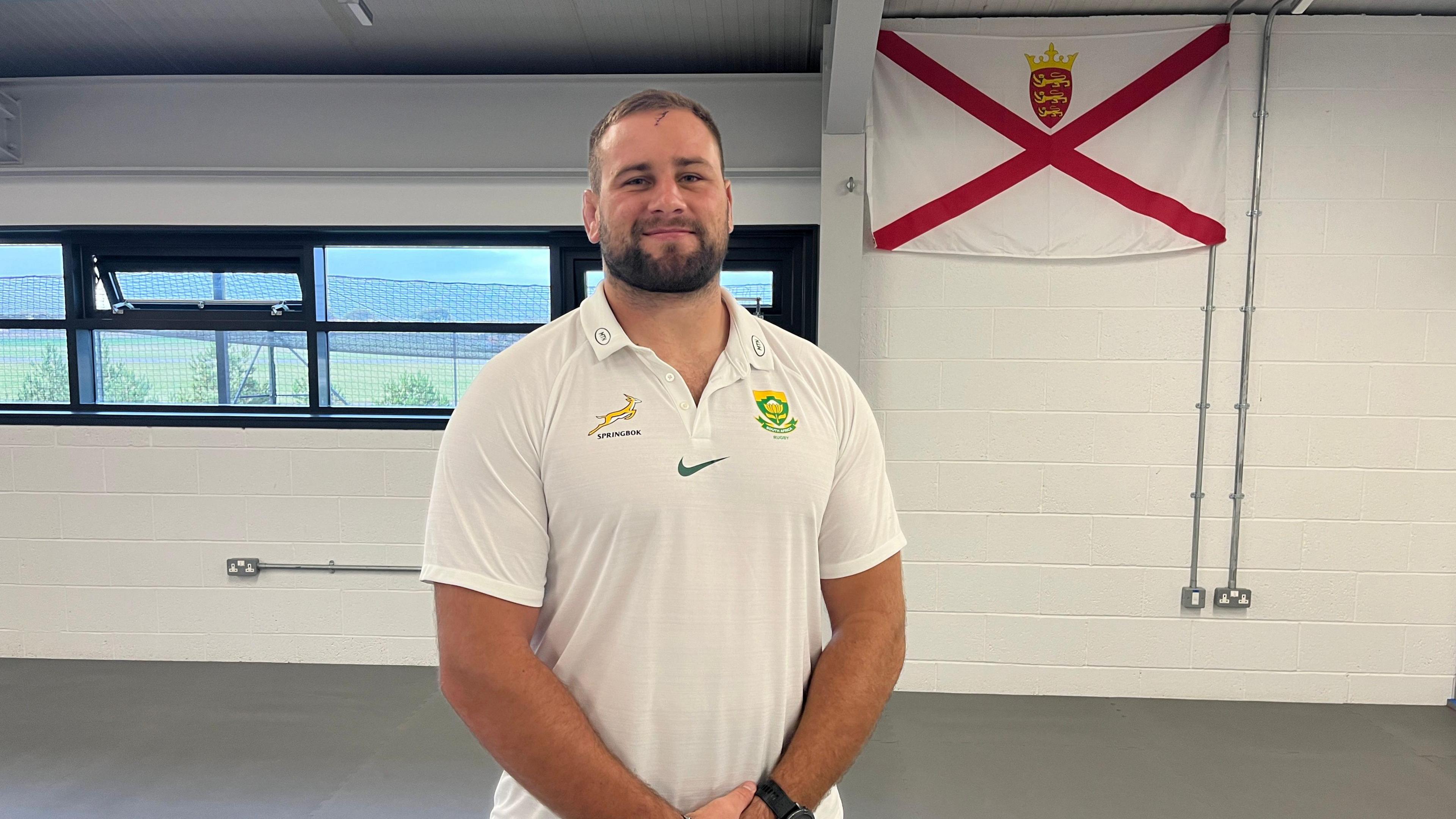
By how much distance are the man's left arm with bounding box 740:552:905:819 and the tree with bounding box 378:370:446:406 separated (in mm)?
2875

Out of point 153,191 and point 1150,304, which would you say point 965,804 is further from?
point 153,191

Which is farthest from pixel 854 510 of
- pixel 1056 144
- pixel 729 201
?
pixel 1056 144

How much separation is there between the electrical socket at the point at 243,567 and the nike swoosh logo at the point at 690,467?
10.9 ft

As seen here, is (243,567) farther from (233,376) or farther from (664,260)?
(664,260)

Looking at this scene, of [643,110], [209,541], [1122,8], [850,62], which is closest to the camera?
[643,110]

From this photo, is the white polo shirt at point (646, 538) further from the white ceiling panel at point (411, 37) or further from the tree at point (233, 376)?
the tree at point (233, 376)

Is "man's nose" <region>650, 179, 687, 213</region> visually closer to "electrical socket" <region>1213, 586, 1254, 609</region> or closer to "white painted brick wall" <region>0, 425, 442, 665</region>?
"white painted brick wall" <region>0, 425, 442, 665</region>

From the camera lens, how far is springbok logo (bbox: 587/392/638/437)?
940 millimetres

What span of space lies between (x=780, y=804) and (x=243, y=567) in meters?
3.38

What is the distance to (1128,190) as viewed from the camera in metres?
2.97

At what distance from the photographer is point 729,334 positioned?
109 cm

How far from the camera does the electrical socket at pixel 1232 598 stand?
10.1ft

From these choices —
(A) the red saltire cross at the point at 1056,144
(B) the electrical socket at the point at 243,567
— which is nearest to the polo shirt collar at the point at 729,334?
(A) the red saltire cross at the point at 1056,144

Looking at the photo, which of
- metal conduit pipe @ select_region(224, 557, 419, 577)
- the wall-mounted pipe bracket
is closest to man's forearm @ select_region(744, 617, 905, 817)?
metal conduit pipe @ select_region(224, 557, 419, 577)
